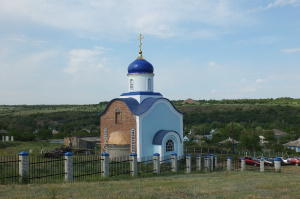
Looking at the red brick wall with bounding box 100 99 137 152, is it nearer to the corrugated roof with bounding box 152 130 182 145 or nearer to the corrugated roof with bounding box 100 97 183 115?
the corrugated roof with bounding box 100 97 183 115

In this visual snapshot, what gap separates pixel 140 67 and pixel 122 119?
413cm

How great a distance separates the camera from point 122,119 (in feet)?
81.7

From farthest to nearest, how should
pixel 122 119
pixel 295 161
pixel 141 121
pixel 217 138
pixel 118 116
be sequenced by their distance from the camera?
pixel 217 138 < pixel 295 161 < pixel 118 116 < pixel 122 119 < pixel 141 121

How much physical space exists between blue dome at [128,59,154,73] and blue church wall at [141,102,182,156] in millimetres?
2874

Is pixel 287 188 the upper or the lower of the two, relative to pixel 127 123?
lower

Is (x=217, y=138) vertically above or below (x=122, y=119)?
below

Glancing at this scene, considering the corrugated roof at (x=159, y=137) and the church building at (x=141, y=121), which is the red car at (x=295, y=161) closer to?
the church building at (x=141, y=121)

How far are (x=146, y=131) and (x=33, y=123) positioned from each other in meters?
64.5

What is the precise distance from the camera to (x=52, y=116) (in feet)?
302

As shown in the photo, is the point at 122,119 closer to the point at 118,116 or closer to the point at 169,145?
the point at 118,116

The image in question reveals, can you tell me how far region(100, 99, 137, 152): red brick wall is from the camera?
2436 centimetres

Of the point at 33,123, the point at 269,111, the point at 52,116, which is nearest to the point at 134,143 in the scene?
the point at 33,123

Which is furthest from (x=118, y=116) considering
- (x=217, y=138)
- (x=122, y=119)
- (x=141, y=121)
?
(x=217, y=138)

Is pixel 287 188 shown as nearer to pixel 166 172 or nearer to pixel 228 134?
pixel 166 172
